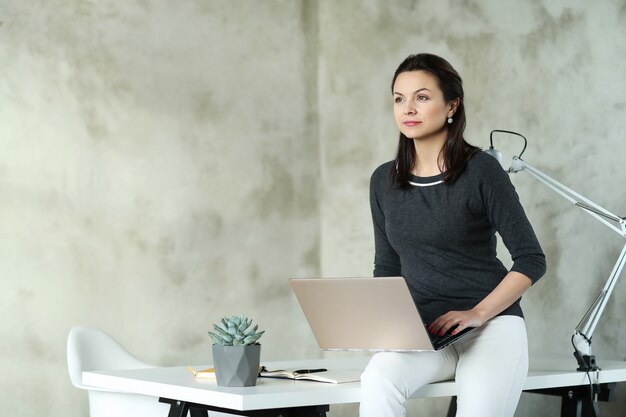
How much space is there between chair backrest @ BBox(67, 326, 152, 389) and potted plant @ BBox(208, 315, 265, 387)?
4.19 ft

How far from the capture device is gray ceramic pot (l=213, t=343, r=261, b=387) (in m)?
2.01

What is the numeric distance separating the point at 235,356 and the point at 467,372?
54 cm

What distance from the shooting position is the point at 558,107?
3.89 meters

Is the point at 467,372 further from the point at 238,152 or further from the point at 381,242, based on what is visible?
the point at 238,152

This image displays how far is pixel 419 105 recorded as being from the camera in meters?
2.28

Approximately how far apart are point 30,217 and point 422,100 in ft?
7.60

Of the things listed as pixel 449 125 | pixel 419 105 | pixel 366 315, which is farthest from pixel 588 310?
pixel 366 315

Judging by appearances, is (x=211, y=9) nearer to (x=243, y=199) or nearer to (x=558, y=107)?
(x=243, y=199)

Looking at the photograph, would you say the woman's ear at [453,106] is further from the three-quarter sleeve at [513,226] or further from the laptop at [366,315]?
the laptop at [366,315]

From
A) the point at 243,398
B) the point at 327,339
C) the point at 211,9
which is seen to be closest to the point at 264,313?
the point at 211,9

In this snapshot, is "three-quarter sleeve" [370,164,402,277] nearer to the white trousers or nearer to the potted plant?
the white trousers

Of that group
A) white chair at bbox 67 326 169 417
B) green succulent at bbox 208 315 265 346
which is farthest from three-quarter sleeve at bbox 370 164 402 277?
white chair at bbox 67 326 169 417

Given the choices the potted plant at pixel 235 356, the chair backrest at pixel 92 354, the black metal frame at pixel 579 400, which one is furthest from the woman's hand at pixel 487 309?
the chair backrest at pixel 92 354

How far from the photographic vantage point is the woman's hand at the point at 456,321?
2.07 m
